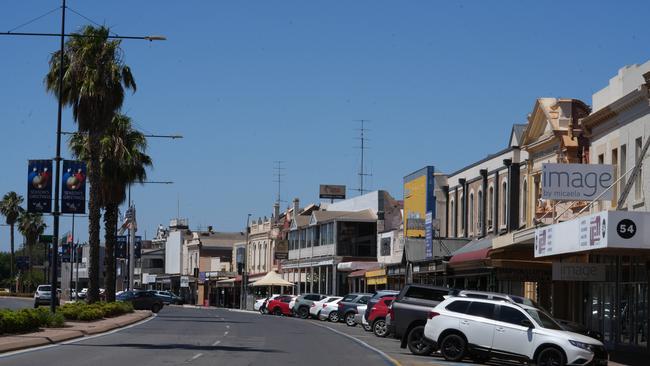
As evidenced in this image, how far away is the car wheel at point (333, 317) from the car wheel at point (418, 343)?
27.1 meters

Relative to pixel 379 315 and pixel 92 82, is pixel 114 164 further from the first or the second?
pixel 379 315

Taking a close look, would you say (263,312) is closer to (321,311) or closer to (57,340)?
(321,311)

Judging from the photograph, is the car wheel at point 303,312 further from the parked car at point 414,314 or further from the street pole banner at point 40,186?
the street pole banner at point 40,186

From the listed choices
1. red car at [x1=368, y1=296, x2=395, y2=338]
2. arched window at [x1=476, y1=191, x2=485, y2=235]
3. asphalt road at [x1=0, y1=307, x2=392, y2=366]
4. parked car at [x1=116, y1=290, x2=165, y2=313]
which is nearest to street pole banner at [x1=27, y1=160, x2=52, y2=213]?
asphalt road at [x1=0, y1=307, x2=392, y2=366]

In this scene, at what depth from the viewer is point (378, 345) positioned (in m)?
32.9

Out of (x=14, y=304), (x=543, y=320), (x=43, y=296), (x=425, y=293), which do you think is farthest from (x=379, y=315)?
(x=43, y=296)

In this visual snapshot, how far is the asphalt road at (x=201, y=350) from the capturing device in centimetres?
2231

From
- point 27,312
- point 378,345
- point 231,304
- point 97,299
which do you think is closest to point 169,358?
point 27,312

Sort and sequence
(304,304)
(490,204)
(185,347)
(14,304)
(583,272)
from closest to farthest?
1. (185,347)
2. (583,272)
3. (490,204)
4. (304,304)
5. (14,304)

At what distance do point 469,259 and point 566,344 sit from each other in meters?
16.2

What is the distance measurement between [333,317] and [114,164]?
14.6 meters

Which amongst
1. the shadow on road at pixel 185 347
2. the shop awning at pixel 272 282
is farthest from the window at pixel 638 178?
the shop awning at pixel 272 282

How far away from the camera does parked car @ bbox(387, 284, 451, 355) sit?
29.7 meters

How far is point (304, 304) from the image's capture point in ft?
204
